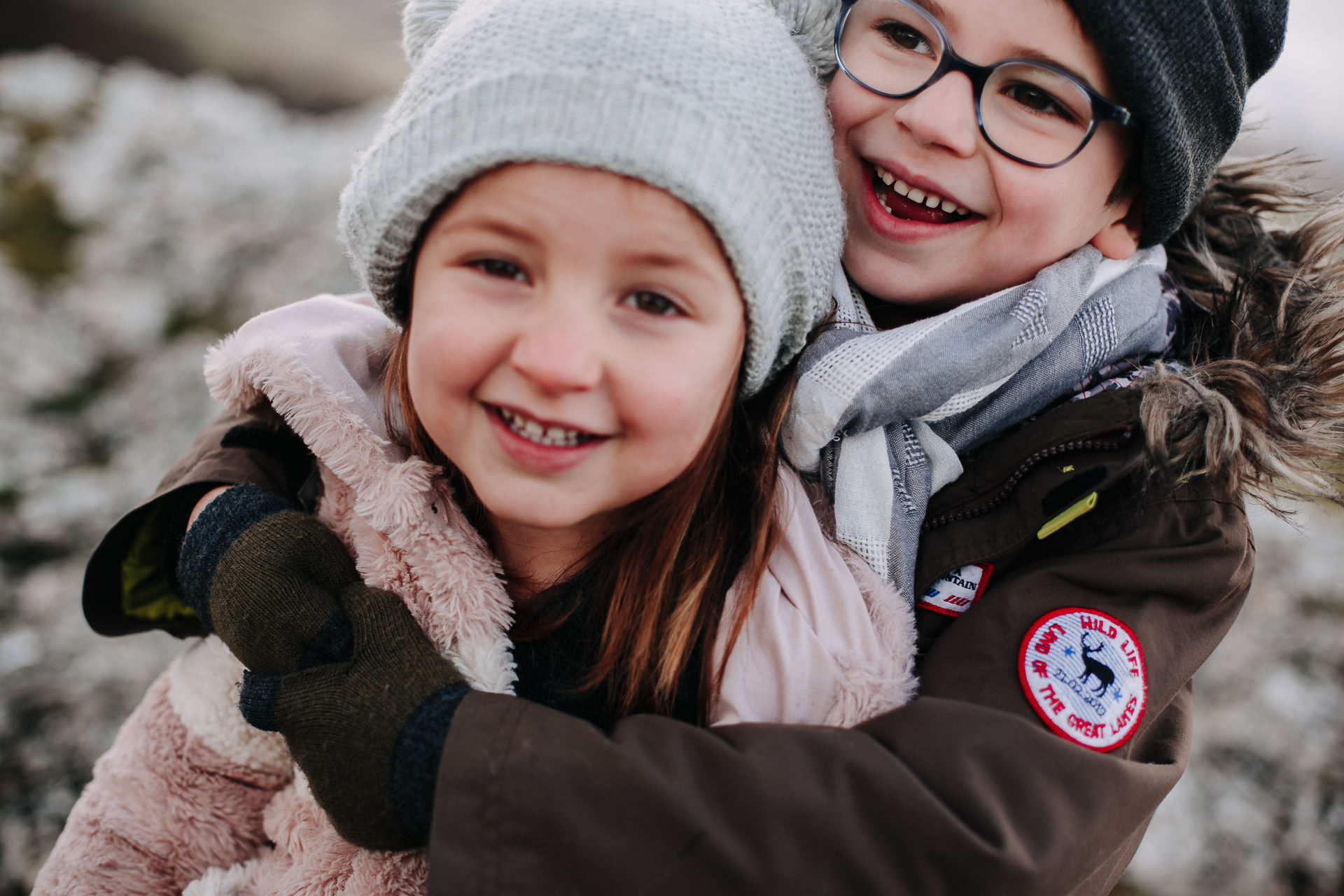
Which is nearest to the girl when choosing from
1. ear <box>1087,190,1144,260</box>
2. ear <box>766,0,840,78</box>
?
ear <box>766,0,840,78</box>

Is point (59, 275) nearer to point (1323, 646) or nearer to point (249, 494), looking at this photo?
point (249, 494)

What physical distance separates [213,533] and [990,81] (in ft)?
4.34

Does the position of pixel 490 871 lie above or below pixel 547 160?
below

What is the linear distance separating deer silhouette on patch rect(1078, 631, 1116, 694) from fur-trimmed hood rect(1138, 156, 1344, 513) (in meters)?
0.30

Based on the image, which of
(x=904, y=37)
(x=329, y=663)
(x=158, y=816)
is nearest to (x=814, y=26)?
(x=904, y=37)

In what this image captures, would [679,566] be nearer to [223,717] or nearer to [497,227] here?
[497,227]

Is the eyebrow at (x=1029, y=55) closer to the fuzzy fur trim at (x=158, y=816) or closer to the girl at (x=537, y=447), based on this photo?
the girl at (x=537, y=447)

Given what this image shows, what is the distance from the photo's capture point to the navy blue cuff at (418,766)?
3.80 ft

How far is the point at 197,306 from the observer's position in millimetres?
3334

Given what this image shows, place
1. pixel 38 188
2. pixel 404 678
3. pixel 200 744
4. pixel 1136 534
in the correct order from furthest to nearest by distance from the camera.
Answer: pixel 38 188 → pixel 200 744 → pixel 1136 534 → pixel 404 678

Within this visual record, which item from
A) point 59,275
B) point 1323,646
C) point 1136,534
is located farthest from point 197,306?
point 1323,646

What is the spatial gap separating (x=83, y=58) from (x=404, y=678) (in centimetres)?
440

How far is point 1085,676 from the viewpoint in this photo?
50.0 inches

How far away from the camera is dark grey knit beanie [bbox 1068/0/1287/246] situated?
1.33 meters
